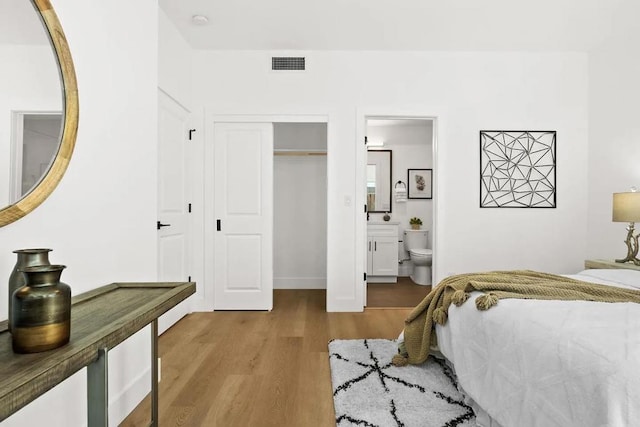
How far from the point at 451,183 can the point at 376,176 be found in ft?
6.51

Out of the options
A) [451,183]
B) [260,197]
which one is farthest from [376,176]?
[260,197]

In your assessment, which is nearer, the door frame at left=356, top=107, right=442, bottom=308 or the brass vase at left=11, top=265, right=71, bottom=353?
the brass vase at left=11, top=265, right=71, bottom=353

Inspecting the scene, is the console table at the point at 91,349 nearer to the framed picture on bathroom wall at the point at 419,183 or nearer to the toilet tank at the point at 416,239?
the toilet tank at the point at 416,239

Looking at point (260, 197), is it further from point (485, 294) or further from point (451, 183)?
→ point (485, 294)

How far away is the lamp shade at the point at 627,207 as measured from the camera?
282 centimetres

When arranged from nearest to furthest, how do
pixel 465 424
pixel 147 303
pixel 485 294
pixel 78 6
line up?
1. pixel 147 303
2. pixel 78 6
3. pixel 465 424
4. pixel 485 294

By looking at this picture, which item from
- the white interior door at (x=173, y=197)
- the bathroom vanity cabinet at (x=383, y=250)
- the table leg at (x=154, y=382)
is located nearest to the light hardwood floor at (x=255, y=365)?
the table leg at (x=154, y=382)

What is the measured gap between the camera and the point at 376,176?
566 centimetres

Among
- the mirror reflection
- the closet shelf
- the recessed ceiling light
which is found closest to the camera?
the mirror reflection

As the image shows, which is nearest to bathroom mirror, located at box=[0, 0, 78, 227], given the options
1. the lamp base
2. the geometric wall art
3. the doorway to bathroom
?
the geometric wall art

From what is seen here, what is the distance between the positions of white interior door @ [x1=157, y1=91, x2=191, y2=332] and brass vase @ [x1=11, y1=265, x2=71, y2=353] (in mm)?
2134

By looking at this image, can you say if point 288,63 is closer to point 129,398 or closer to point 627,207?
point 129,398

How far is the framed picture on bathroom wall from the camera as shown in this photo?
5.66 m

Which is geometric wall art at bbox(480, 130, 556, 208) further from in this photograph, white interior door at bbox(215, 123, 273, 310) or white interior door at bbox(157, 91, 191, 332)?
white interior door at bbox(157, 91, 191, 332)
